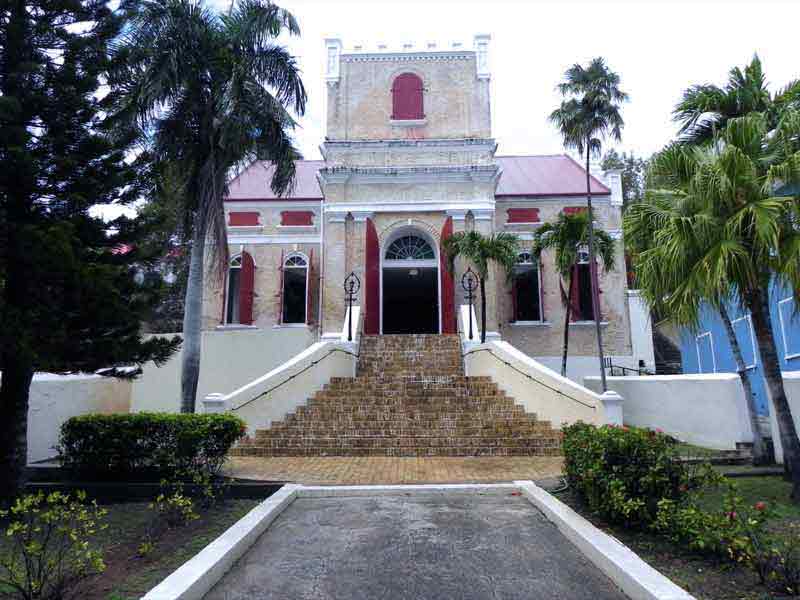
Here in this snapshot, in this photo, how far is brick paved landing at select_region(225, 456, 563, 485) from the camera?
818 centimetres

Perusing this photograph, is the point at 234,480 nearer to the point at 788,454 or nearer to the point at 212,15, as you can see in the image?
the point at 788,454

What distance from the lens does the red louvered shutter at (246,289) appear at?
2073cm

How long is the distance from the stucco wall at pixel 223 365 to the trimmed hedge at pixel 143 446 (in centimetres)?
733

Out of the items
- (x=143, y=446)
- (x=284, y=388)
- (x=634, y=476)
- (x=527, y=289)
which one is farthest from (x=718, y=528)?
(x=527, y=289)

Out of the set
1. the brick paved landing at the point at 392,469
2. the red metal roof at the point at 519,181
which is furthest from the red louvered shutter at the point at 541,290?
the brick paved landing at the point at 392,469

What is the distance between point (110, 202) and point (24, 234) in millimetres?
1753

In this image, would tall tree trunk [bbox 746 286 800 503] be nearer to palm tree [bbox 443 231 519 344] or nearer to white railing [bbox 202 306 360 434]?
palm tree [bbox 443 231 519 344]

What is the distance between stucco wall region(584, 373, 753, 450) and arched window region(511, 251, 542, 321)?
775 centimetres

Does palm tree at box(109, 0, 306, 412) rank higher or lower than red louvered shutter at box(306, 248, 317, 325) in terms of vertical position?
higher

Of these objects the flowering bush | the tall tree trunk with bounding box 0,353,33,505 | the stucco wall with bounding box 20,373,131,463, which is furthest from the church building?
the flowering bush

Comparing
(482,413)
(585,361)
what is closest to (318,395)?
(482,413)

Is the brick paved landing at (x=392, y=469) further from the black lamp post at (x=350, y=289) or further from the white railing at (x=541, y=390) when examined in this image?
the black lamp post at (x=350, y=289)

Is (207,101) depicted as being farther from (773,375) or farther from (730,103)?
(773,375)

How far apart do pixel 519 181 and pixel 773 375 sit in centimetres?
1717
